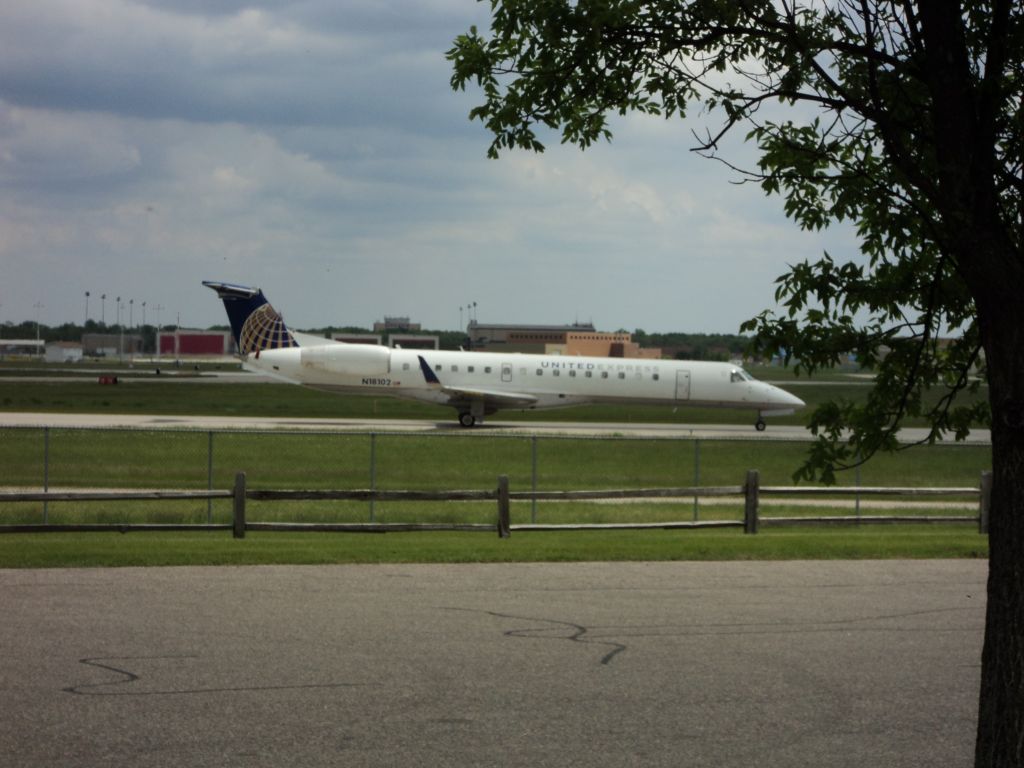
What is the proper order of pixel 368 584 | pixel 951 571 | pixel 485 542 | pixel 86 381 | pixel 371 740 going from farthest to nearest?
pixel 86 381 → pixel 485 542 → pixel 951 571 → pixel 368 584 → pixel 371 740

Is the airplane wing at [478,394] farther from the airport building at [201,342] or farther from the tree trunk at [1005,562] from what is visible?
the airport building at [201,342]

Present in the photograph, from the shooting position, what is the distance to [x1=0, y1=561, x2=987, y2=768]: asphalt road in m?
7.32

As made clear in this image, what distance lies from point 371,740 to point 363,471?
71.5ft

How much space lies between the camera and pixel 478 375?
45.3 m

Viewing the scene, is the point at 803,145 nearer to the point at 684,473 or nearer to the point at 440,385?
the point at 684,473

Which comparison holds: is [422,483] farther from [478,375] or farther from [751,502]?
[478,375]

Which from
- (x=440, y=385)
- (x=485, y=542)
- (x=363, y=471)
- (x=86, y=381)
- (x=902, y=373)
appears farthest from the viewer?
(x=86, y=381)

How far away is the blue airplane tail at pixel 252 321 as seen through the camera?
47469 mm

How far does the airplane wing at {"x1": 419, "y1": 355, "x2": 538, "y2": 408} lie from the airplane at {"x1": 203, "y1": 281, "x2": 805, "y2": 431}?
36 millimetres

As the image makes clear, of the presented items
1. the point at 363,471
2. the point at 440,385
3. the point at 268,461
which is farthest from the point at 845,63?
the point at 440,385

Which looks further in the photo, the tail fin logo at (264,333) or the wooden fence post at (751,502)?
the tail fin logo at (264,333)

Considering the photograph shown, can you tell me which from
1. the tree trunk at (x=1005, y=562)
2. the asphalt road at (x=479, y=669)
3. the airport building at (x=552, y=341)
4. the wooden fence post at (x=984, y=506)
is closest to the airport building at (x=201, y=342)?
the airport building at (x=552, y=341)

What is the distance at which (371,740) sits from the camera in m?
7.37

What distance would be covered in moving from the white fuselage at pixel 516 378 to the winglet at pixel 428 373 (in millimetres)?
82
